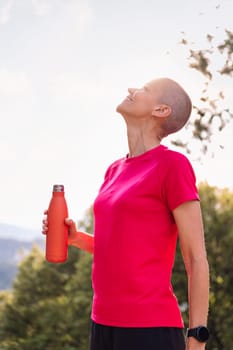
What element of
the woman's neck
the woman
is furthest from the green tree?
the woman

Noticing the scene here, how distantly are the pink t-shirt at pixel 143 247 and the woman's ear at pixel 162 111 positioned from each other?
6.5 inches

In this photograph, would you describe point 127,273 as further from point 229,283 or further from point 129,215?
point 229,283

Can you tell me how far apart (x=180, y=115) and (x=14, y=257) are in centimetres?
2479

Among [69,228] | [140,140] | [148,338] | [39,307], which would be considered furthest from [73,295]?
[148,338]

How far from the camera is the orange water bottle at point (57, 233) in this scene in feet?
9.88

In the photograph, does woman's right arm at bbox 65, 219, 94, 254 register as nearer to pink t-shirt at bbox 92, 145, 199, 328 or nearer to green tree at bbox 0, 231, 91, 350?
pink t-shirt at bbox 92, 145, 199, 328

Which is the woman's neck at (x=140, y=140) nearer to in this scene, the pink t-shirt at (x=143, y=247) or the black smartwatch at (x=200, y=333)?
the pink t-shirt at (x=143, y=247)

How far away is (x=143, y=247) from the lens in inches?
104

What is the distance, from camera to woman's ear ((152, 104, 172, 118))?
2.86 metres

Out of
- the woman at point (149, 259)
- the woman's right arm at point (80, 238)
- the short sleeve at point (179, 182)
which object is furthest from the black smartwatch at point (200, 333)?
the woman's right arm at point (80, 238)

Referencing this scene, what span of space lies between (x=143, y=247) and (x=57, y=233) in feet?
1.59

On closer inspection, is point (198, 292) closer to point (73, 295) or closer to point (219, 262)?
point (219, 262)

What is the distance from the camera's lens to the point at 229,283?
2038 cm

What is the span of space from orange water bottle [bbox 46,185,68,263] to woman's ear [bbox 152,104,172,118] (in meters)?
0.51
